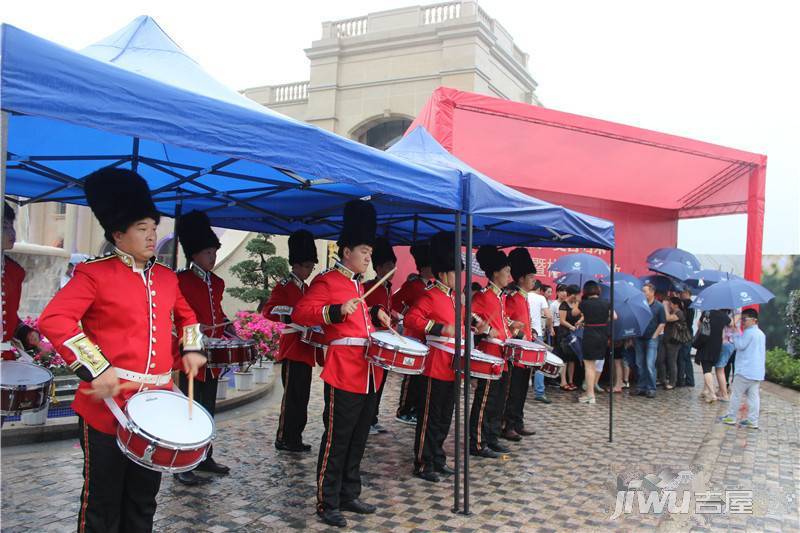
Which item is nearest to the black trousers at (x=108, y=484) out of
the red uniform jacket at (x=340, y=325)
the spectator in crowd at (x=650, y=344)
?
the red uniform jacket at (x=340, y=325)

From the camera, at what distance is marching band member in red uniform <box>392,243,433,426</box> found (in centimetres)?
Answer: 677

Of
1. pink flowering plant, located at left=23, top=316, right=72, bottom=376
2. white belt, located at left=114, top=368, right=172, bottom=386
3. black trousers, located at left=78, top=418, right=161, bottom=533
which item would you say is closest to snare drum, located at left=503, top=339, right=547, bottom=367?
white belt, located at left=114, top=368, right=172, bottom=386

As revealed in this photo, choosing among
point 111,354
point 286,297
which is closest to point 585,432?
point 286,297

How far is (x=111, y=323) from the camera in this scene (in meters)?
2.79

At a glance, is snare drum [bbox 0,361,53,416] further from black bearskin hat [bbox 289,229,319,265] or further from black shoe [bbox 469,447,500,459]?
black shoe [bbox 469,447,500,459]

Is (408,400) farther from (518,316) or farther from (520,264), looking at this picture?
(520,264)

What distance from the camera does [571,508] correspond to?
454cm

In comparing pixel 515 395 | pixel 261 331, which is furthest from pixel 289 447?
pixel 261 331

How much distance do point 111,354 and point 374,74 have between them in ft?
51.7

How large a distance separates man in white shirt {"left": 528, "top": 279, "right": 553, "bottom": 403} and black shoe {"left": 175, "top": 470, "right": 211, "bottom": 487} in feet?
16.2

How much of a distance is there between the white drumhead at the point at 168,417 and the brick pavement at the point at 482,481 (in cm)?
143

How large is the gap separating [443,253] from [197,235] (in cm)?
202

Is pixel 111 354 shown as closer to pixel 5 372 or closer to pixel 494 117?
pixel 5 372

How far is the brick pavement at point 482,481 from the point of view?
4.07 metres
